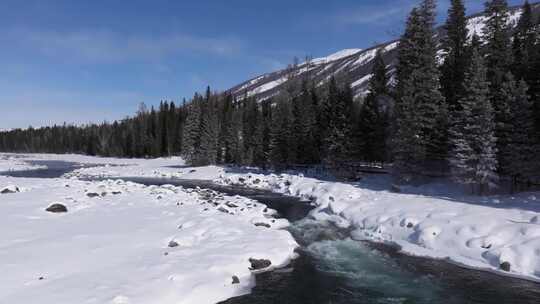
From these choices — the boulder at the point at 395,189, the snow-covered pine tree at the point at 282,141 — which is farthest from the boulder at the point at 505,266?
the snow-covered pine tree at the point at 282,141

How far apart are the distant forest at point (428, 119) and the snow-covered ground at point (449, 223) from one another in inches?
140

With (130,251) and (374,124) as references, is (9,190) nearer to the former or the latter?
(130,251)

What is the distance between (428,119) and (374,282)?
24352 millimetres

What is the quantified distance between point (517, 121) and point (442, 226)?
13.5m

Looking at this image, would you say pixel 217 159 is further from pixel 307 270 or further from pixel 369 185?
pixel 307 270

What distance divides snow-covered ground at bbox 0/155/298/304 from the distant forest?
52.2ft

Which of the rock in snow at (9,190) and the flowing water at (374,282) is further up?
the rock in snow at (9,190)

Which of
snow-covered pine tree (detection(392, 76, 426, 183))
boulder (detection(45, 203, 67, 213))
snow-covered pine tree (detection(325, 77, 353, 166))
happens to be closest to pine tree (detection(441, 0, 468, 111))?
snow-covered pine tree (detection(392, 76, 426, 183))

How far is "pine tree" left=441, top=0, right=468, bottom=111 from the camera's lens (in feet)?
133

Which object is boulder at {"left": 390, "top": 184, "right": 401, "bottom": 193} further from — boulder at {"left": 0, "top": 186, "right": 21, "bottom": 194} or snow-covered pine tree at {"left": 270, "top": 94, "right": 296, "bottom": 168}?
boulder at {"left": 0, "top": 186, "right": 21, "bottom": 194}

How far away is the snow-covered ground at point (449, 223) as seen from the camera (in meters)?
15.7

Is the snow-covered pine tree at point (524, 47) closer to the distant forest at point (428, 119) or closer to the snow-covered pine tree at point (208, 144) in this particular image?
the distant forest at point (428, 119)

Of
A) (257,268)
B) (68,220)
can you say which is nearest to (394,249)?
(257,268)

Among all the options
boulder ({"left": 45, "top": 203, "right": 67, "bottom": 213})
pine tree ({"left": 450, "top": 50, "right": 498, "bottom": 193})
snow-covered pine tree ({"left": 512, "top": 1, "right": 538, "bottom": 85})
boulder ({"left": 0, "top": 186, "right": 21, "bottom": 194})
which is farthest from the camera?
snow-covered pine tree ({"left": 512, "top": 1, "right": 538, "bottom": 85})
